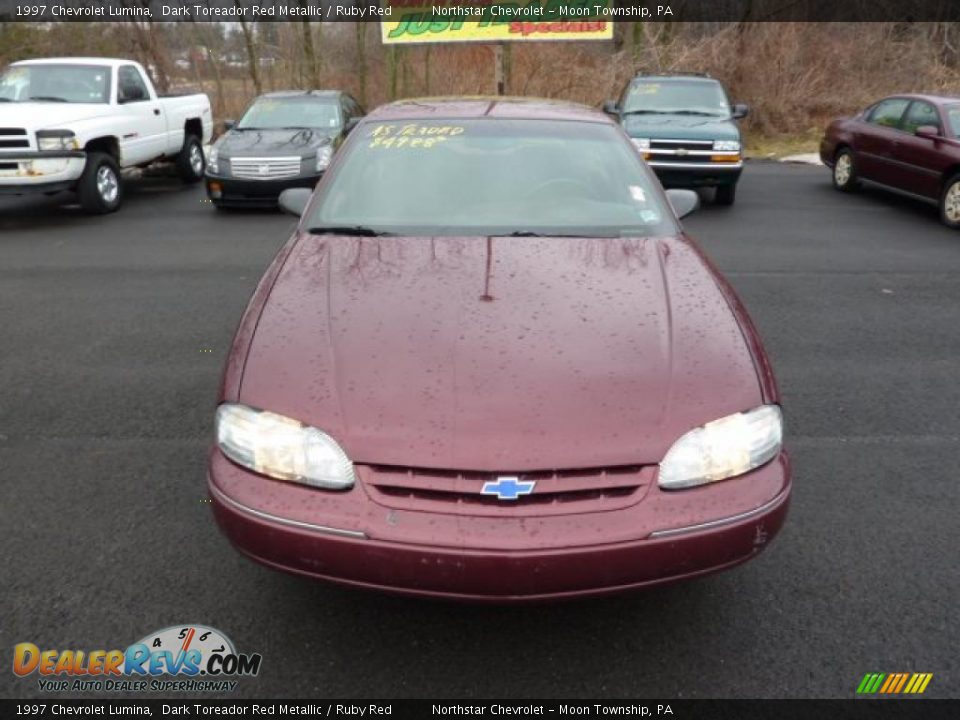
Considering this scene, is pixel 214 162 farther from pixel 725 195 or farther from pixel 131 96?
pixel 725 195

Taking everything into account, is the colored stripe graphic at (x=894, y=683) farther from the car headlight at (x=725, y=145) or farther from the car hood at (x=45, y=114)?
the car hood at (x=45, y=114)

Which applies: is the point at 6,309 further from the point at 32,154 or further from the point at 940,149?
the point at 940,149

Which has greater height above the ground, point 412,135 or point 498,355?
point 412,135

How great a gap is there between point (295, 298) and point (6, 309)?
4.37m

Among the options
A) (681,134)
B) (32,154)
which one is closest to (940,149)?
(681,134)

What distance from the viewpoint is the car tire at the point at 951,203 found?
9188 millimetres

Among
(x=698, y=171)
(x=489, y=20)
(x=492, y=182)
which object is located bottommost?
(x=698, y=171)

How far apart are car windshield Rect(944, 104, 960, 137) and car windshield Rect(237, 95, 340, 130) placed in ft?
25.4

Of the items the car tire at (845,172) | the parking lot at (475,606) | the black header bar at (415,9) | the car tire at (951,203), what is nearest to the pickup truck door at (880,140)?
the car tire at (845,172)

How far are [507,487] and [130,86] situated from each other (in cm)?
1076

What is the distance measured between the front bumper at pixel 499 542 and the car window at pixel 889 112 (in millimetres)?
10158

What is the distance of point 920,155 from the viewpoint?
32.0ft

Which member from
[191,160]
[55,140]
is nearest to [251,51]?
[191,160]

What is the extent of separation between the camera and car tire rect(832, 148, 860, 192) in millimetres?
11594
